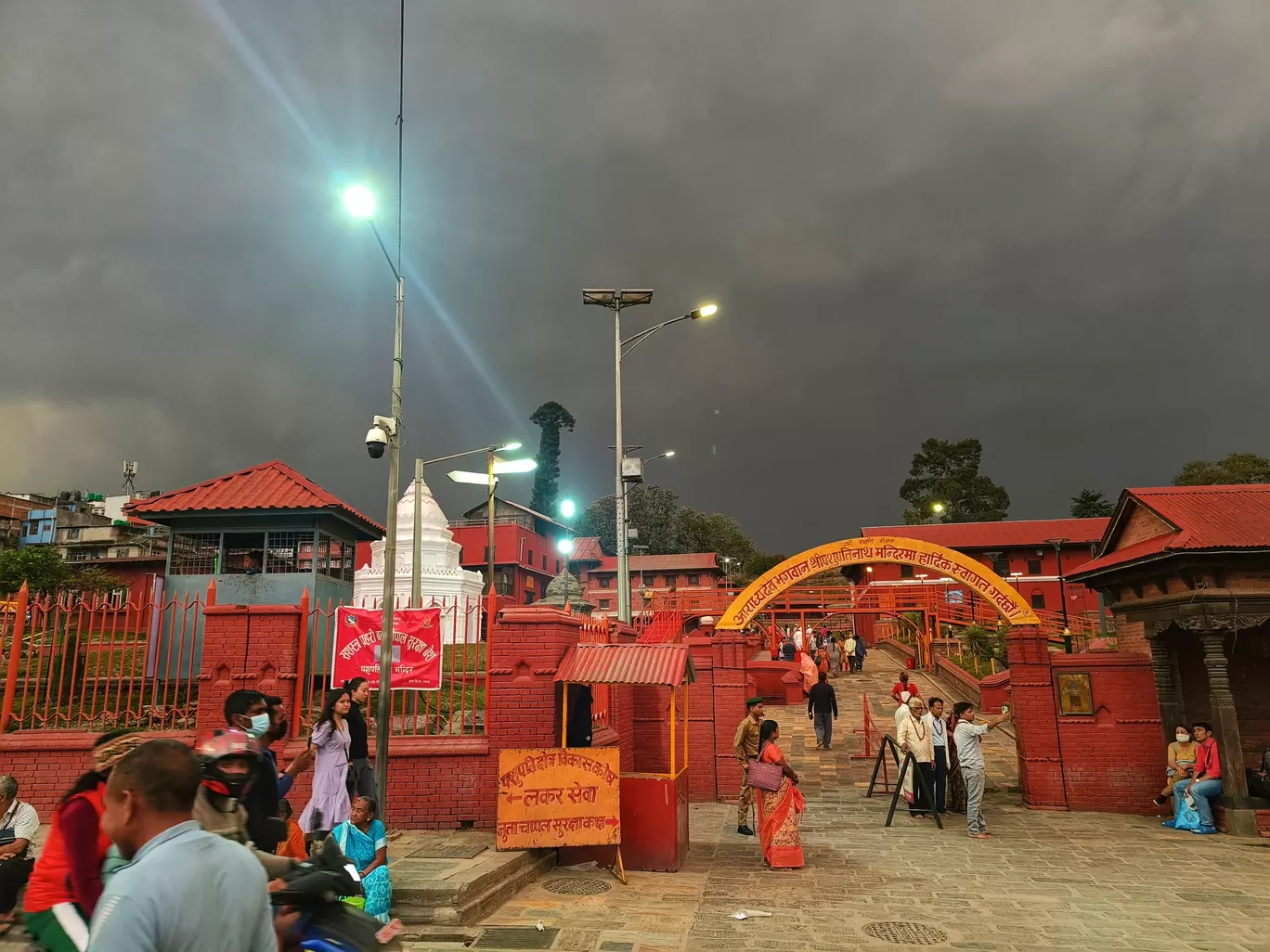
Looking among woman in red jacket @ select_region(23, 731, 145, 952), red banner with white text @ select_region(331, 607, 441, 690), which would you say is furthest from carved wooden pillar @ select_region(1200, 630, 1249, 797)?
woman in red jacket @ select_region(23, 731, 145, 952)

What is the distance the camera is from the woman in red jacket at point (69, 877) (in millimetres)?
3287

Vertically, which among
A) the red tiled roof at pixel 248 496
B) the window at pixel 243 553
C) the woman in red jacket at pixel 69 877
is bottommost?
the woman in red jacket at pixel 69 877

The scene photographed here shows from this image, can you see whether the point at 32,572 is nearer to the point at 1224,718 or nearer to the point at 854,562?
the point at 854,562

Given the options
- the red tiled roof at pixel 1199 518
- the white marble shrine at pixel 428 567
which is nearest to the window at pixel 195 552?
the white marble shrine at pixel 428 567

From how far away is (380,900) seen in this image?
700cm

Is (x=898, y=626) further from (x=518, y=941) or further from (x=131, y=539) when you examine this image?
(x=131, y=539)

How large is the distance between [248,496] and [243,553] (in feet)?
4.21

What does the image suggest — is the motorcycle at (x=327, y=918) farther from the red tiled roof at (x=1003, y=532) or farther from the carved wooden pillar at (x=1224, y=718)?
the red tiled roof at (x=1003, y=532)

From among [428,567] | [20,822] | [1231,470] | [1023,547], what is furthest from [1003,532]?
[20,822]

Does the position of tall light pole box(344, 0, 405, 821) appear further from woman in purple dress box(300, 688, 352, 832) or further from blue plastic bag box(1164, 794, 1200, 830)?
blue plastic bag box(1164, 794, 1200, 830)

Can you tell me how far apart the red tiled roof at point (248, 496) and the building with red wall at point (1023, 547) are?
38.7m

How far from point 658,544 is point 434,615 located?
69794 mm

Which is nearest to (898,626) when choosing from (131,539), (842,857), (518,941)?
(842,857)

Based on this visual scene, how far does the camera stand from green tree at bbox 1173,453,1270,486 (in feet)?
177
